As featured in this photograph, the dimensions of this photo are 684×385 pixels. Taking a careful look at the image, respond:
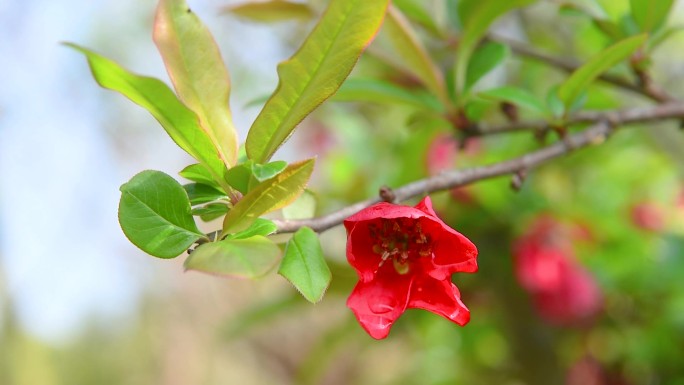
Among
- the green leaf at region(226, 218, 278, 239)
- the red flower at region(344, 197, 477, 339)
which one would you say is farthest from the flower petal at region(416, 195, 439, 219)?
the green leaf at region(226, 218, 278, 239)

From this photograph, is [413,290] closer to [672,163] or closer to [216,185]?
[216,185]

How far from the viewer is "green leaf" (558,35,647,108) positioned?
0.59 m

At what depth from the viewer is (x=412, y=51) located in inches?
28.0

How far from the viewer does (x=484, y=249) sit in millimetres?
1292

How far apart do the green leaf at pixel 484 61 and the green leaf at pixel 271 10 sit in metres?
0.24

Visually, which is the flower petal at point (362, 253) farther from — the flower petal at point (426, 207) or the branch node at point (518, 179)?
the branch node at point (518, 179)

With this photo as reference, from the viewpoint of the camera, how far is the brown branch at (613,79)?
2.59ft

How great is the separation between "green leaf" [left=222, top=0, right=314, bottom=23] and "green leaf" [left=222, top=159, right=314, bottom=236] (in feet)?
1.48

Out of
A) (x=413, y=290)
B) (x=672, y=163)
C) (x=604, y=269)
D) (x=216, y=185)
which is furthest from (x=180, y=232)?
(x=672, y=163)

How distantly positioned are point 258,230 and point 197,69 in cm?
13

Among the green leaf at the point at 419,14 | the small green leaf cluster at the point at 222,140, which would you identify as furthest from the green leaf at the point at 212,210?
the green leaf at the point at 419,14

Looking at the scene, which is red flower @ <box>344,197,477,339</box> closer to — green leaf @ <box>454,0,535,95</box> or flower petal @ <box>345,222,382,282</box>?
flower petal @ <box>345,222,382,282</box>

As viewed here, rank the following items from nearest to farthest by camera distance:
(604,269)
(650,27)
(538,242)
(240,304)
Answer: (650,27) → (538,242) → (604,269) → (240,304)

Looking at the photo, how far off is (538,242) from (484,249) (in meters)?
0.11
